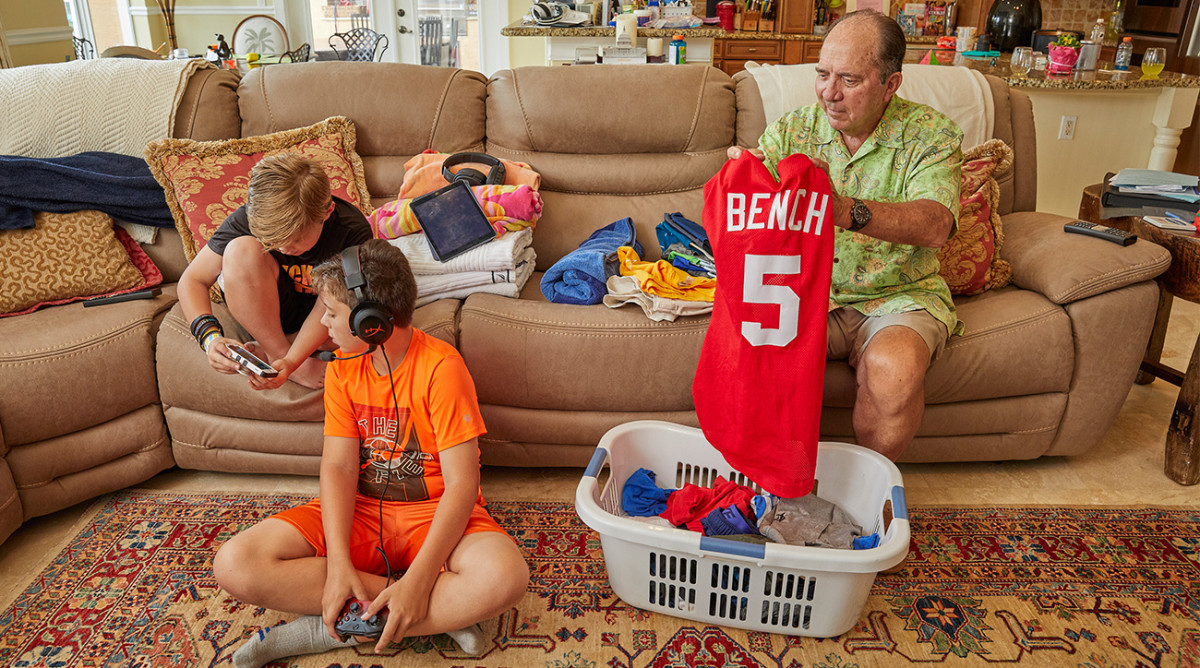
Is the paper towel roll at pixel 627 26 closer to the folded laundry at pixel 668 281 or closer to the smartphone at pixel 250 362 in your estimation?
the folded laundry at pixel 668 281

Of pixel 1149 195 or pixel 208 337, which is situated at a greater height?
pixel 1149 195

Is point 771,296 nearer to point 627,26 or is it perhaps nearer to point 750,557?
point 750,557

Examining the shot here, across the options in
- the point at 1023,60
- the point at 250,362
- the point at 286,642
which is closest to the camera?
the point at 286,642

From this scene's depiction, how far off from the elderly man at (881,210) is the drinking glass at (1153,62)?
2206mm

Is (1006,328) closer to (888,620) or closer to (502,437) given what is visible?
(888,620)

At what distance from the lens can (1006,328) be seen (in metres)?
2.02

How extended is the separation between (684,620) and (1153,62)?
329 cm

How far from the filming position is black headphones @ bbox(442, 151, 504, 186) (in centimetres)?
232

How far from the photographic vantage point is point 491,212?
2.25 metres

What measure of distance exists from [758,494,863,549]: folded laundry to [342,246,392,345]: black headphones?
0.87 metres

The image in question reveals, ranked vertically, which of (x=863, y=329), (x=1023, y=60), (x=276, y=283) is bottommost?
(x=863, y=329)

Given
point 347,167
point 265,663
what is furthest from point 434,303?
point 265,663

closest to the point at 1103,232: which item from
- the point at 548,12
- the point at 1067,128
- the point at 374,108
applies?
the point at 1067,128

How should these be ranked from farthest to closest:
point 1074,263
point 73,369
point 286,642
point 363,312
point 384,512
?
point 1074,263 → point 73,369 → point 384,512 → point 286,642 → point 363,312
